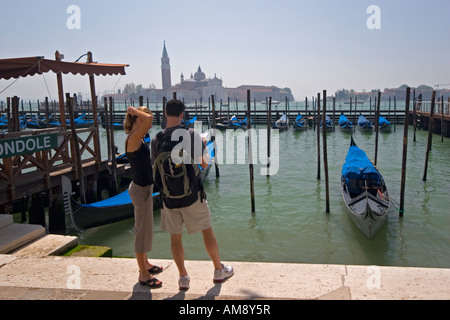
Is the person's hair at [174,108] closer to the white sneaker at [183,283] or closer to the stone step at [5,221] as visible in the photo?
the white sneaker at [183,283]

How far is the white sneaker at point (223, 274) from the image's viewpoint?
2665mm

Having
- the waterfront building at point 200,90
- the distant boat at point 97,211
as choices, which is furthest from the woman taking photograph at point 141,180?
the waterfront building at point 200,90

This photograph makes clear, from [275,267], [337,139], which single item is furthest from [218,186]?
[337,139]

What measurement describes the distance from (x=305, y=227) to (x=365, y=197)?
135 centimetres

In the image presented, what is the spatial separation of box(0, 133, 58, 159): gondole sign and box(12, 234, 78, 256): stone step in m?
2.09

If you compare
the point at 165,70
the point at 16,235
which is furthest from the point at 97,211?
the point at 165,70

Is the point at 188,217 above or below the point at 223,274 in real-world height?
above

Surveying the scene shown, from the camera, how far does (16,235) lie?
12.4ft

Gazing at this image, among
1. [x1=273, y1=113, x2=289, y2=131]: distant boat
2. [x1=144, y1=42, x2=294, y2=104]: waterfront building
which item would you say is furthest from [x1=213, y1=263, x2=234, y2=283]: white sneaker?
[x1=144, y1=42, x2=294, y2=104]: waterfront building

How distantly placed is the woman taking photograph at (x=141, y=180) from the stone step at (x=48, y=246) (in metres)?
1.20

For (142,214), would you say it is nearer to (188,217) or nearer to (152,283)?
(188,217)

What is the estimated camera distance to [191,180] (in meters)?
2.59

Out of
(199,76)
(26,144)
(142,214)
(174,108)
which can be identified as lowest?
(142,214)
